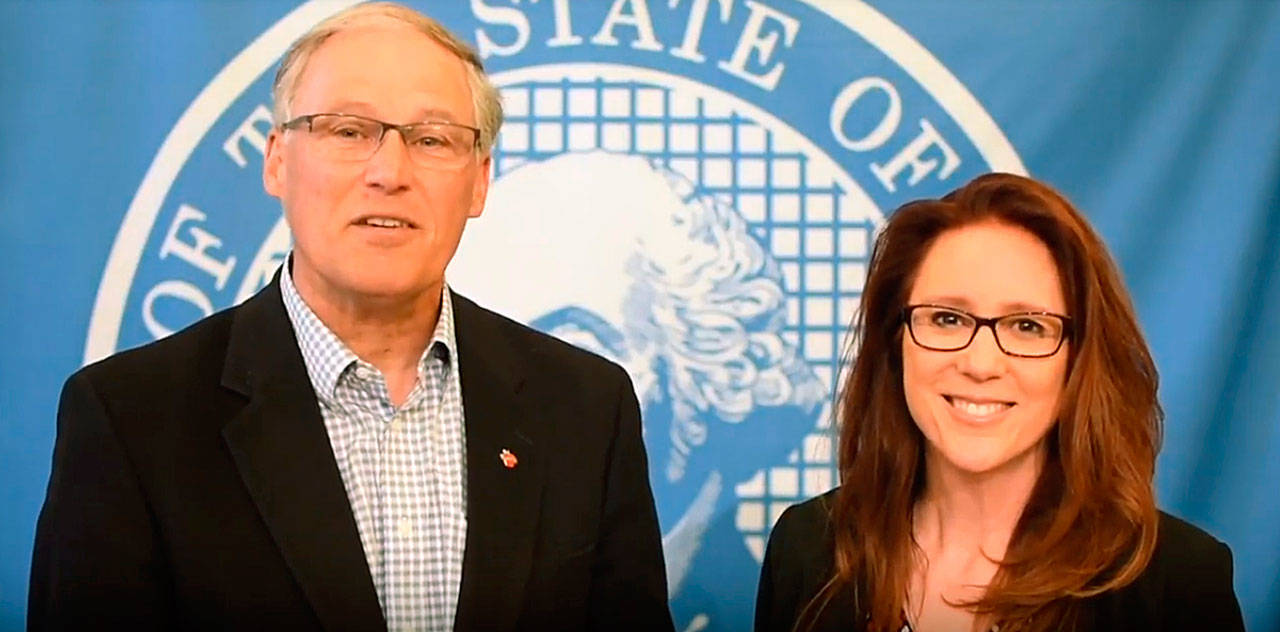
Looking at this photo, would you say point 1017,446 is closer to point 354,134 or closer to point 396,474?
point 396,474

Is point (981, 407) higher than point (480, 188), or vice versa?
point (480, 188)

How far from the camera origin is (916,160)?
7.48 ft

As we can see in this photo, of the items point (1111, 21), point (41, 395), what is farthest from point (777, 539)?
point (41, 395)

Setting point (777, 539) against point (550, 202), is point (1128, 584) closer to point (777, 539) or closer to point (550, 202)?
point (777, 539)

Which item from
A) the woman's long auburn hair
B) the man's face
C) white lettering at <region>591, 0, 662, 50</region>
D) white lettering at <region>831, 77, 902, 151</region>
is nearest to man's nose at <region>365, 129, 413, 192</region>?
the man's face

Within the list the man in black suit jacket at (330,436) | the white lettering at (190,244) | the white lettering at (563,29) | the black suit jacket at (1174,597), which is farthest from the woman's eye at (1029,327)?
the white lettering at (190,244)

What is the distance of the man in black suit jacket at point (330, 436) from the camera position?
1470mm

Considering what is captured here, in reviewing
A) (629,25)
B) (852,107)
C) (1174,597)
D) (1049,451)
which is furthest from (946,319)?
(629,25)

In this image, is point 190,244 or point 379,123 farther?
point 190,244

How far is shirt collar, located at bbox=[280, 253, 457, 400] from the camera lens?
1.57 metres

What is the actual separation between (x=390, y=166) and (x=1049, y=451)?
0.83 meters

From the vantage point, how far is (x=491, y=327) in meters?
1.75

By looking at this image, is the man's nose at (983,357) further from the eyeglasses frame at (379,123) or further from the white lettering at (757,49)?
the white lettering at (757,49)

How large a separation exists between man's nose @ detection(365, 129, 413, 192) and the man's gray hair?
0.36 ft
